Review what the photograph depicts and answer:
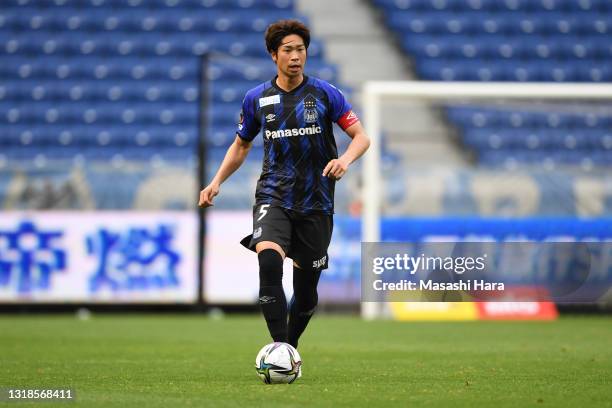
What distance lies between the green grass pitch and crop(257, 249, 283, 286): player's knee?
0.58 metres

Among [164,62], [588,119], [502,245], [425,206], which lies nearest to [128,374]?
[502,245]

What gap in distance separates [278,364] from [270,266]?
1.78 feet

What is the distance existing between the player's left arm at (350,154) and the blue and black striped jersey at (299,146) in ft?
0.43

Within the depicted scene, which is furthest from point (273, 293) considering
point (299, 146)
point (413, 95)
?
point (413, 95)

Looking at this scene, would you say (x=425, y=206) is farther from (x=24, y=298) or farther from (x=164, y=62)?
(x=164, y=62)

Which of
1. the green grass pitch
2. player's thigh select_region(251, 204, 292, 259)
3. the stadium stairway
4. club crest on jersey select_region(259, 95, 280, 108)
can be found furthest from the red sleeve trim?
the stadium stairway

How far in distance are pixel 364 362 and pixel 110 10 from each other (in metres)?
16.3

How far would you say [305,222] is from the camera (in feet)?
21.8

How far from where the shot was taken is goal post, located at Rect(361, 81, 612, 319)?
1497cm

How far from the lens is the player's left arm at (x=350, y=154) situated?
20.5 feet

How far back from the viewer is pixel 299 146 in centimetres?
661

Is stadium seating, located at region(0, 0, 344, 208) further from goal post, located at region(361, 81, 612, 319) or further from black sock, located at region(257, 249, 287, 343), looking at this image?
black sock, located at region(257, 249, 287, 343)

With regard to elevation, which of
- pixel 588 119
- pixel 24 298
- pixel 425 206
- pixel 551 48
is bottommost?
pixel 24 298

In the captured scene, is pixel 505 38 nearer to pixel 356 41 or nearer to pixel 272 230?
pixel 356 41
